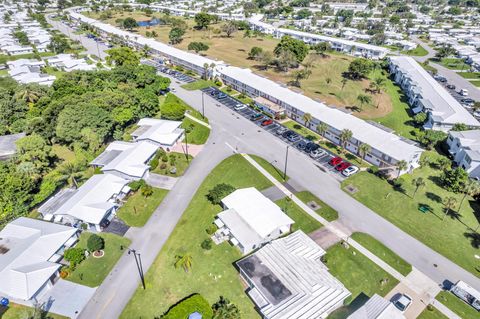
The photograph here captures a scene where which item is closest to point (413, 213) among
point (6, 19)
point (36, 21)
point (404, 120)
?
point (404, 120)

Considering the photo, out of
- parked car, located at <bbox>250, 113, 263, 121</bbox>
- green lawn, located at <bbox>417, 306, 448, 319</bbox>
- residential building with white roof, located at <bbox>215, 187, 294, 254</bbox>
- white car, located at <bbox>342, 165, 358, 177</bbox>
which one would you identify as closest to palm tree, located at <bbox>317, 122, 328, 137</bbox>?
white car, located at <bbox>342, 165, 358, 177</bbox>

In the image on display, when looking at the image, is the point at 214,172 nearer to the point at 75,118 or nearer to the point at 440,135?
the point at 75,118

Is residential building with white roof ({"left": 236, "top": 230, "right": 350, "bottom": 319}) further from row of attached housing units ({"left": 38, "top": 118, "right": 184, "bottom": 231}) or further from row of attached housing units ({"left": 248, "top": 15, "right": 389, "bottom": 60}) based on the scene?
row of attached housing units ({"left": 248, "top": 15, "right": 389, "bottom": 60})

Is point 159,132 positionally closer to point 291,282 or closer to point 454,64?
point 291,282

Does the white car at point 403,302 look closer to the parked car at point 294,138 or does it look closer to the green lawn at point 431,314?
the green lawn at point 431,314

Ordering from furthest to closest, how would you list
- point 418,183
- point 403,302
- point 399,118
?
point 399,118 → point 418,183 → point 403,302

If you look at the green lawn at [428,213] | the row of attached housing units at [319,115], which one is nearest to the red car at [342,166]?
the green lawn at [428,213]

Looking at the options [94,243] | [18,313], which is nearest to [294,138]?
[94,243]
